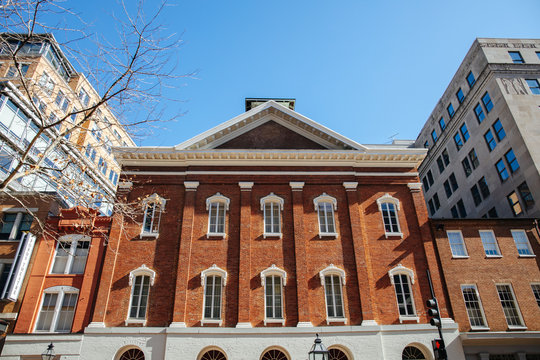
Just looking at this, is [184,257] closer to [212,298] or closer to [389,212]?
[212,298]

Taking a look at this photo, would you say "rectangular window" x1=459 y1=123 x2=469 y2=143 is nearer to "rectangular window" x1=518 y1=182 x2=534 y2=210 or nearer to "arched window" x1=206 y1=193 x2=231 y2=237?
"rectangular window" x1=518 y1=182 x2=534 y2=210

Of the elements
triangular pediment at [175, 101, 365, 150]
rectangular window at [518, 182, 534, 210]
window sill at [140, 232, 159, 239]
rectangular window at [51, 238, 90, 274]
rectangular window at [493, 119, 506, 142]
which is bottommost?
rectangular window at [51, 238, 90, 274]

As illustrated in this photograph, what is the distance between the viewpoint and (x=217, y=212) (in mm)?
21750

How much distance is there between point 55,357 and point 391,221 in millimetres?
19069

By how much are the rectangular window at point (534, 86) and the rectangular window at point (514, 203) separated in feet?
27.5

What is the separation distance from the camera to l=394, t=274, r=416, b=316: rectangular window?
63.9 ft

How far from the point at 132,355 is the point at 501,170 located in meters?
28.2

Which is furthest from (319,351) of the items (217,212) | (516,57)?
(516,57)

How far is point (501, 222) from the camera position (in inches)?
856

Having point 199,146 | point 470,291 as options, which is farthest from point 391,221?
point 199,146

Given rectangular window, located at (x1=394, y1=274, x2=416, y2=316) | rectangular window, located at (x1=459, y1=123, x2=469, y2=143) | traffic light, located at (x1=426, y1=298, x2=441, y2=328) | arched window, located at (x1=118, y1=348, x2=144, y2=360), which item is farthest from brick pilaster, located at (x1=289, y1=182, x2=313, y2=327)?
rectangular window, located at (x1=459, y1=123, x2=469, y2=143)

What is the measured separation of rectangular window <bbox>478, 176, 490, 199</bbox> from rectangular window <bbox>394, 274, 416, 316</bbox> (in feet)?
48.0

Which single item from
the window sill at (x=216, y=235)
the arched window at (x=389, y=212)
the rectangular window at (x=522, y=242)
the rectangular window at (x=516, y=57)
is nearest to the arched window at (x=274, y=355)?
the window sill at (x=216, y=235)

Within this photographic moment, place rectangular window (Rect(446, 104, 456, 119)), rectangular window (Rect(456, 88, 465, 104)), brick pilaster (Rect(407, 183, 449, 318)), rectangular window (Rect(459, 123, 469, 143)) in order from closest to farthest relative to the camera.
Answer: brick pilaster (Rect(407, 183, 449, 318))
rectangular window (Rect(459, 123, 469, 143))
rectangular window (Rect(456, 88, 465, 104))
rectangular window (Rect(446, 104, 456, 119))
